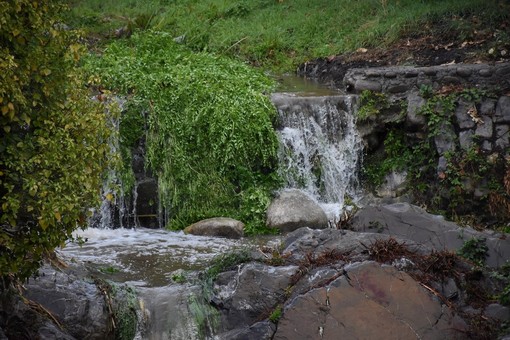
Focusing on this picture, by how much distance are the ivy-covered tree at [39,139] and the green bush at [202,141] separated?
4.89 meters

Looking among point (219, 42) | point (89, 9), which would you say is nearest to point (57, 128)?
point (219, 42)

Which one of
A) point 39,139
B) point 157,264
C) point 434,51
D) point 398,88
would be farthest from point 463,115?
point 39,139

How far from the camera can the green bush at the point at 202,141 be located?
1053 cm

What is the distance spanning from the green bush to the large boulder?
220 mm

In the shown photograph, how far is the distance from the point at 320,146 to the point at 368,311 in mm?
5745

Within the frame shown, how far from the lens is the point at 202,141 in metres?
10.9

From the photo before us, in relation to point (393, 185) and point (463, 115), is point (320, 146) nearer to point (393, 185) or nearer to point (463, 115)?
point (393, 185)

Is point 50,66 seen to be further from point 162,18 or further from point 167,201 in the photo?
point 162,18

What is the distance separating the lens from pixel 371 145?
38.5 feet

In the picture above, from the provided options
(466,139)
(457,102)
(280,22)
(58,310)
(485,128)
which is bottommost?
(58,310)

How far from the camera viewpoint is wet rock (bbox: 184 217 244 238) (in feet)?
31.9

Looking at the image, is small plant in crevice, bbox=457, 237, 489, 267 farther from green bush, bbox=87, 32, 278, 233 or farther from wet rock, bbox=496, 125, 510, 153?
green bush, bbox=87, 32, 278, 233

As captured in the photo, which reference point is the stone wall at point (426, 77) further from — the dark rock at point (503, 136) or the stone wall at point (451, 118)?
the dark rock at point (503, 136)

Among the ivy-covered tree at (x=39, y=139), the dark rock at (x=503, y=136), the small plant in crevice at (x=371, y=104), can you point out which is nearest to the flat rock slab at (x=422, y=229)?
the dark rock at (x=503, y=136)
